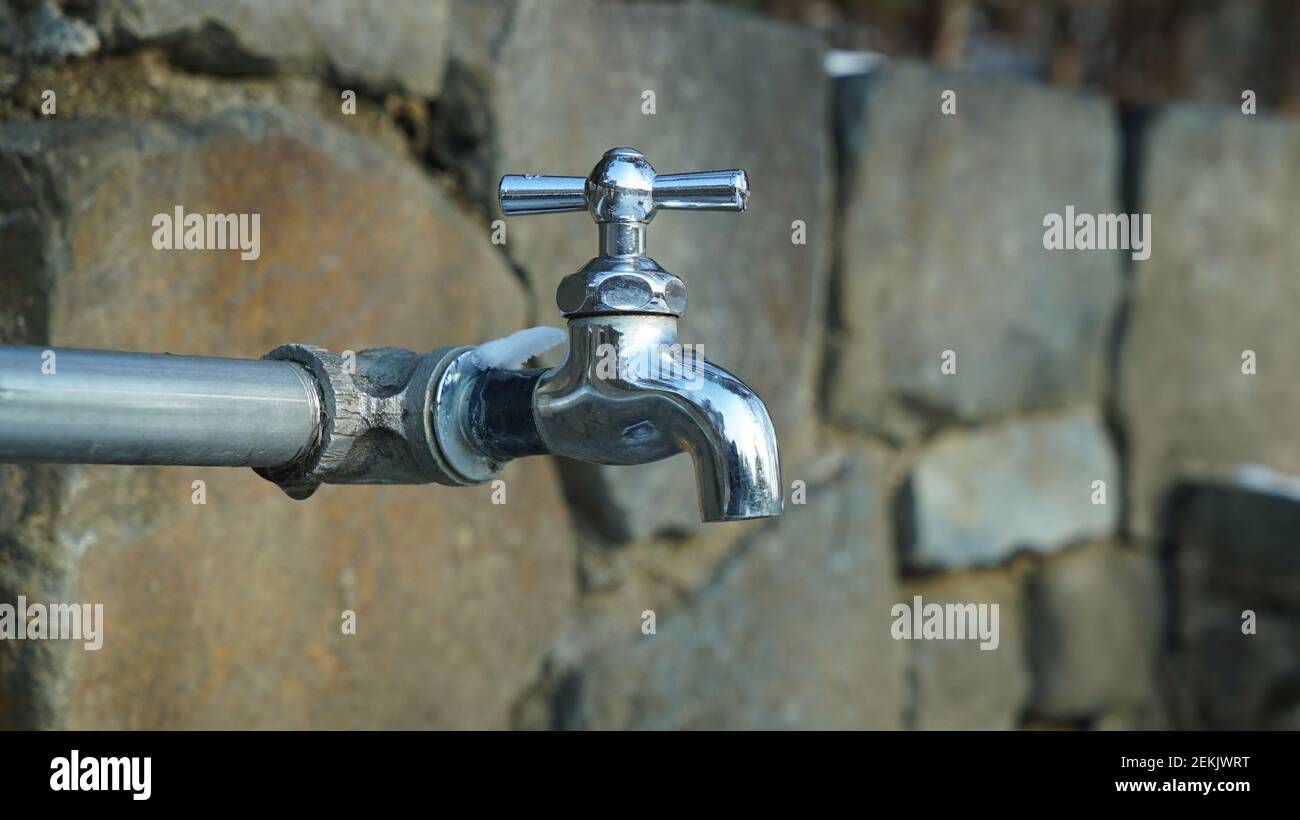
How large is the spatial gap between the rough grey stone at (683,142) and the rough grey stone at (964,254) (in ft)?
0.14

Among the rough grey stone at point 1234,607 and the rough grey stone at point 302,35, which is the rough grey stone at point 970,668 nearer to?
the rough grey stone at point 1234,607

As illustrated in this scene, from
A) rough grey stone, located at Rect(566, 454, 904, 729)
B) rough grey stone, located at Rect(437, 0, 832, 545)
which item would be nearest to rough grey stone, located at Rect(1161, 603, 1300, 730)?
rough grey stone, located at Rect(566, 454, 904, 729)

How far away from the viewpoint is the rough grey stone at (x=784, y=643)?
4.08 feet

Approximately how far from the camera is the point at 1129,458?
167 centimetres

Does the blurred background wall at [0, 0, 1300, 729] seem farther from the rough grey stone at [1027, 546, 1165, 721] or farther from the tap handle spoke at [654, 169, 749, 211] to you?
the tap handle spoke at [654, 169, 749, 211]

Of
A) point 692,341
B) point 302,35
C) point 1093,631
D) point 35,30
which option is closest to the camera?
point 35,30

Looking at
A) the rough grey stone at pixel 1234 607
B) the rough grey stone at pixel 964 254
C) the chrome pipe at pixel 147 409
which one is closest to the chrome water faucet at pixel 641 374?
the chrome pipe at pixel 147 409

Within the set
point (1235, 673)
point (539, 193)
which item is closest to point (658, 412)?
point (539, 193)

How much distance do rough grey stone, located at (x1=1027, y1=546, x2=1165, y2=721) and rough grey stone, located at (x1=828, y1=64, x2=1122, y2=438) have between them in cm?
→ 20

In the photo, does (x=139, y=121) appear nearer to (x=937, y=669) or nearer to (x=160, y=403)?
(x=160, y=403)

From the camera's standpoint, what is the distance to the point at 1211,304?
1.69 metres

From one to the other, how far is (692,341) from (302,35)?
415 millimetres

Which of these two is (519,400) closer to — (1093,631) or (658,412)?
(658,412)

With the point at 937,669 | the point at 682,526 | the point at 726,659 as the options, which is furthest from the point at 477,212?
the point at 937,669
